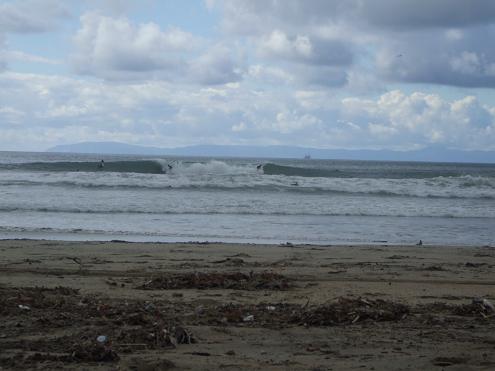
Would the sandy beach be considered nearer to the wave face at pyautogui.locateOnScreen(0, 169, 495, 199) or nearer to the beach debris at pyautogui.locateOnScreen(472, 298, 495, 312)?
the beach debris at pyautogui.locateOnScreen(472, 298, 495, 312)

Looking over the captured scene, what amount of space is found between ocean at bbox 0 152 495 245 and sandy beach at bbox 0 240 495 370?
15.0 ft

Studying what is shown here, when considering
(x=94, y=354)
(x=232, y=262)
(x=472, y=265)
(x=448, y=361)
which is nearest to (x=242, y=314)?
(x=94, y=354)

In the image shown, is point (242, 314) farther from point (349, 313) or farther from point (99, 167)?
point (99, 167)

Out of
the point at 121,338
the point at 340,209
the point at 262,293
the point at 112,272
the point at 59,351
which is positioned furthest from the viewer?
the point at 340,209

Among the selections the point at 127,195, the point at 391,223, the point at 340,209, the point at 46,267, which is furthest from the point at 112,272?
the point at 127,195

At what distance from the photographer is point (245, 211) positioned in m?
20.4

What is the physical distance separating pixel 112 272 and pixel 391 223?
11.7 metres

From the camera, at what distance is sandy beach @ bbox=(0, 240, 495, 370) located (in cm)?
440

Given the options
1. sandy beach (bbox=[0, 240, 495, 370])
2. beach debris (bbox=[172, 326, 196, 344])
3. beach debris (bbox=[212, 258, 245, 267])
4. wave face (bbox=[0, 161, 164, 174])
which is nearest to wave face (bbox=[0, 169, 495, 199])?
wave face (bbox=[0, 161, 164, 174])

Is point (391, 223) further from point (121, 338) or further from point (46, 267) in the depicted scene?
point (121, 338)

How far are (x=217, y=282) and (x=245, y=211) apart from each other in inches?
507

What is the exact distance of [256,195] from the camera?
87.2ft

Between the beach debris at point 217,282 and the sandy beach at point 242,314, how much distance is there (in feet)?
0.07

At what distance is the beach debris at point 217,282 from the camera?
7.35 m
